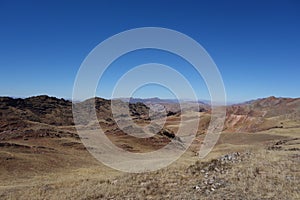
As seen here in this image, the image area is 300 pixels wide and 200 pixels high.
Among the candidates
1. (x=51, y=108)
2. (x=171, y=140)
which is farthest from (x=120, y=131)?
(x=51, y=108)

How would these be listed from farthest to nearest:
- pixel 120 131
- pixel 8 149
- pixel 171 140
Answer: pixel 120 131
pixel 171 140
pixel 8 149

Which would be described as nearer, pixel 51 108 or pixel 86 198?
pixel 86 198

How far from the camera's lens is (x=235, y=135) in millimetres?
71125

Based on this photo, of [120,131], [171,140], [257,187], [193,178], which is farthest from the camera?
[120,131]

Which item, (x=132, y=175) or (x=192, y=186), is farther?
(x=132, y=175)

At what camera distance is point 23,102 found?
307ft

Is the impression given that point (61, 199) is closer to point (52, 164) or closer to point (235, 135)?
point (52, 164)

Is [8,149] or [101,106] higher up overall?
[101,106]

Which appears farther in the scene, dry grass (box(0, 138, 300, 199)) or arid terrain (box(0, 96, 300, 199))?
arid terrain (box(0, 96, 300, 199))

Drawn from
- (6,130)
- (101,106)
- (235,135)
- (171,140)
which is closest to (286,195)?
(171,140)

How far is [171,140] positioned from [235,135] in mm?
21084

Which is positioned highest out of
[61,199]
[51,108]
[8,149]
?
[51,108]

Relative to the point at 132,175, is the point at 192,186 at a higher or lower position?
lower

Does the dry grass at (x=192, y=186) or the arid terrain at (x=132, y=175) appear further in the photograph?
the arid terrain at (x=132, y=175)
